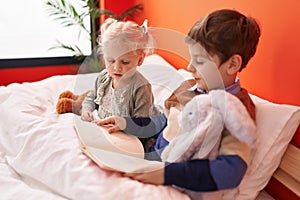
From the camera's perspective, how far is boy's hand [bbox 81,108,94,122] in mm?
1375

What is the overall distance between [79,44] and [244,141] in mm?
2278

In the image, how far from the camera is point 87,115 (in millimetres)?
1401

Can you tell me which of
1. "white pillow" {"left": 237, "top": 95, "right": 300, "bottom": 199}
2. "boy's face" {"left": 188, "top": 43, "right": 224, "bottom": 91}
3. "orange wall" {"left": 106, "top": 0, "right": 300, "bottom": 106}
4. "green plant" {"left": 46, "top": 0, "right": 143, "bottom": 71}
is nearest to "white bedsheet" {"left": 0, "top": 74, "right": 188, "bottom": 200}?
"white pillow" {"left": 237, "top": 95, "right": 300, "bottom": 199}

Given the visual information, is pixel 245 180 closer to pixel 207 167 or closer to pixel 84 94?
pixel 207 167

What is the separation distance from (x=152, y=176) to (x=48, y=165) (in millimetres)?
359

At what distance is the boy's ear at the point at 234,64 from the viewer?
1019 mm

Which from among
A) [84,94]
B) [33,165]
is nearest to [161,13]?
[84,94]

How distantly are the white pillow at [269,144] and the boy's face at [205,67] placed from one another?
19cm

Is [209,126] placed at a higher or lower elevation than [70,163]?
higher

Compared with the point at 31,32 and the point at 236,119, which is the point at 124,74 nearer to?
the point at 236,119

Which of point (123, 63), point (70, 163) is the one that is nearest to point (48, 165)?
point (70, 163)

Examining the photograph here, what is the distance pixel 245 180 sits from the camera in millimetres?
1033

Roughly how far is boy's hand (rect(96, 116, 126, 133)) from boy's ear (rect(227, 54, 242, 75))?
43 cm

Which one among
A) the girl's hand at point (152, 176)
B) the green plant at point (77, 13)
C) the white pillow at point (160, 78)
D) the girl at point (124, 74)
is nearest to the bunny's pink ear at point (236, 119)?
the girl's hand at point (152, 176)
